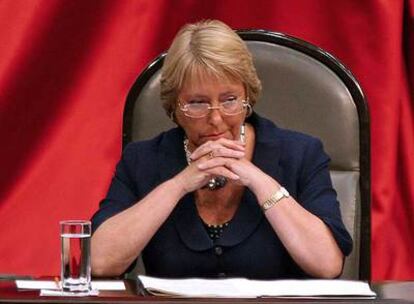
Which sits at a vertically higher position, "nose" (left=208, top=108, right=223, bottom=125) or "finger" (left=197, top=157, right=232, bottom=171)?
"nose" (left=208, top=108, right=223, bottom=125)

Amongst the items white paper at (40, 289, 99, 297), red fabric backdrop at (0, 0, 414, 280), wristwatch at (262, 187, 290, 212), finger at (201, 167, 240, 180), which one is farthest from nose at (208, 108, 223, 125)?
red fabric backdrop at (0, 0, 414, 280)

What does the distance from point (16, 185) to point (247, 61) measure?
1196 mm

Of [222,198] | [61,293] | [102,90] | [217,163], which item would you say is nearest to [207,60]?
[217,163]

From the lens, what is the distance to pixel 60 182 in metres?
3.36

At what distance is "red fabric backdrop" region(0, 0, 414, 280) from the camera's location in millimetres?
3279

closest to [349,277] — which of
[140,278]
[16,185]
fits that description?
[140,278]

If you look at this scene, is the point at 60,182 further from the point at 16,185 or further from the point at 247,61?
the point at 247,61

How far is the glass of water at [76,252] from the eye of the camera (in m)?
1.91

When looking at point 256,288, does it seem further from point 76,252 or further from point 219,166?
point 219,166

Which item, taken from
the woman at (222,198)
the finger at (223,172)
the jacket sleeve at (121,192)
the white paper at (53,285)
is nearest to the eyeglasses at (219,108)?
the woman at (222,198)

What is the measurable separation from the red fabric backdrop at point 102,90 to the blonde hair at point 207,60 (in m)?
0.81

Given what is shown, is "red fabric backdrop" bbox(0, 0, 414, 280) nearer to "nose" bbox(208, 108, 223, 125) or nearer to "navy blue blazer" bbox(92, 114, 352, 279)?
"navy blue blazer" bbox(92, 114, 352, 279)

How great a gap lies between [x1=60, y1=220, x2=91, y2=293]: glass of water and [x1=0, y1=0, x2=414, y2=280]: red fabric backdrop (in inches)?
56.3

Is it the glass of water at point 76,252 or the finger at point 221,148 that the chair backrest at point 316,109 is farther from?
the glass of water at point 76,252
